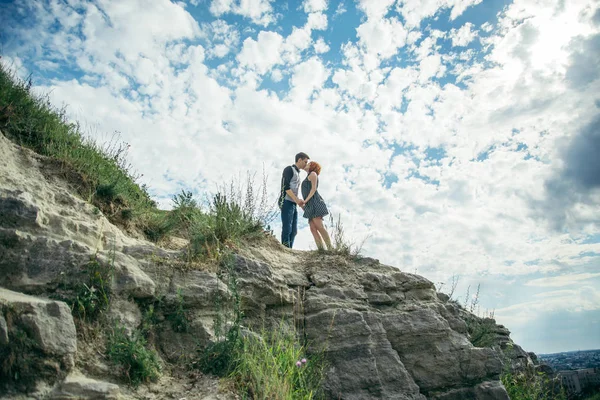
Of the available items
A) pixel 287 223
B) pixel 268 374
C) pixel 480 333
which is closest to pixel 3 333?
pixel 268 374

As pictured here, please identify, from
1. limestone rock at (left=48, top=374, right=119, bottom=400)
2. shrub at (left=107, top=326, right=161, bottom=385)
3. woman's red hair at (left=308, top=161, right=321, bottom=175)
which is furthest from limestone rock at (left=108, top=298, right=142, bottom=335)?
woman's red hair at (left=308, top=161, right=321, bottom=175)

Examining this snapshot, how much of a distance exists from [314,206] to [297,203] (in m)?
0.39

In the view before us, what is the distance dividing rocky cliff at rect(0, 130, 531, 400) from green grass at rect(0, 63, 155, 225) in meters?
0.32

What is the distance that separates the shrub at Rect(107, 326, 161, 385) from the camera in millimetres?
3672

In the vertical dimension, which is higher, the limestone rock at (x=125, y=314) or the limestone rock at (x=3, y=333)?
the limestone rock at (x=125, y=314)

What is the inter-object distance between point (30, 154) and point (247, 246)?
3.50 meters

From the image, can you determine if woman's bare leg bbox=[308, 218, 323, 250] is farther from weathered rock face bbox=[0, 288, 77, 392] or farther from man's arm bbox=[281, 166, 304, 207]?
weathered rock face bbox=[0, 288, 77, 392]

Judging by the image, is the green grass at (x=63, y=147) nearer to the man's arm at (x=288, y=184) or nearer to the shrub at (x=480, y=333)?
the man's arm at (x=288, y=184)

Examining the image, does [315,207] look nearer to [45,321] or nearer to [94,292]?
[94,292]

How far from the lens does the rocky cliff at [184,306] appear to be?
3307mm

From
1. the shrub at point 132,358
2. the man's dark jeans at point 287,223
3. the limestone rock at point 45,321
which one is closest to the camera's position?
the limestone rock at point 45,321

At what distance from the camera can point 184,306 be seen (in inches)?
187

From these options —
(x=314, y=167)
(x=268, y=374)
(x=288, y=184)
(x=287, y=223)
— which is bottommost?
(x=268, y=374)

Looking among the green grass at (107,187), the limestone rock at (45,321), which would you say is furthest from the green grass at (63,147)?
the limestone rock at (45,321)
